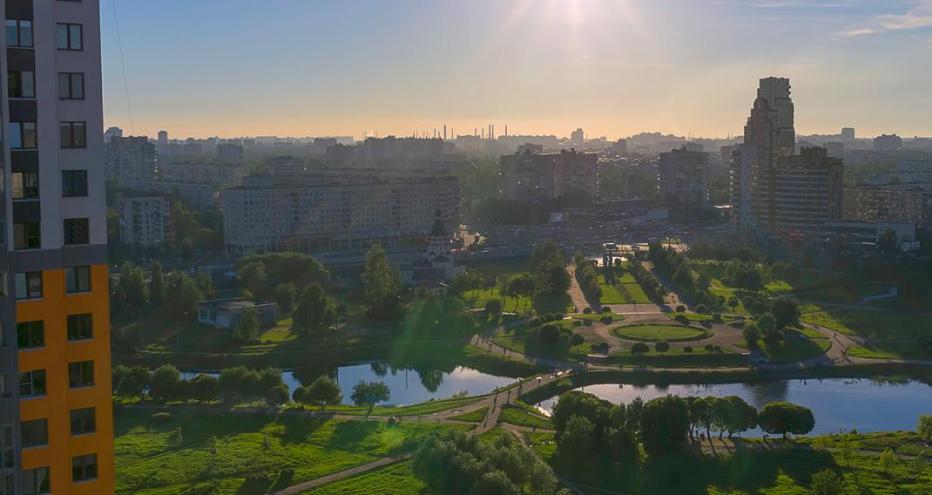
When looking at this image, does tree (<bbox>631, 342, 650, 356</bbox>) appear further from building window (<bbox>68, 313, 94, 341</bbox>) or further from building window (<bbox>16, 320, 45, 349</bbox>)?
building window (<bbox>16, 320, 45, 349</bbox>)

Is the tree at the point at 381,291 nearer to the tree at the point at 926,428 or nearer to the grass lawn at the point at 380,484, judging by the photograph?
the grass lawn at the point at 380,484

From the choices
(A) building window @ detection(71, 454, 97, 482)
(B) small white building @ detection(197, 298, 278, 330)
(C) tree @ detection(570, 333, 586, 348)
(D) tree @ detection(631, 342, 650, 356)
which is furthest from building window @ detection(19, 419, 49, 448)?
(B) small white building @ detection(197, 298, 278, 330)

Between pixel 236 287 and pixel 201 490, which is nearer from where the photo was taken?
pixel 201 490

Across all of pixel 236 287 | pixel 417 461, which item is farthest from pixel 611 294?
pixel 417 461

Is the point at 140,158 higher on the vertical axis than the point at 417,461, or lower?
higher

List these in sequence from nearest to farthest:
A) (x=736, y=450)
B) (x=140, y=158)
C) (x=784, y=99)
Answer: (x=736, y=450) < (x=784, y=99) < (x=140, y=158)

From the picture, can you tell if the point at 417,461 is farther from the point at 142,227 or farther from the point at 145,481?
the point at 142,227
